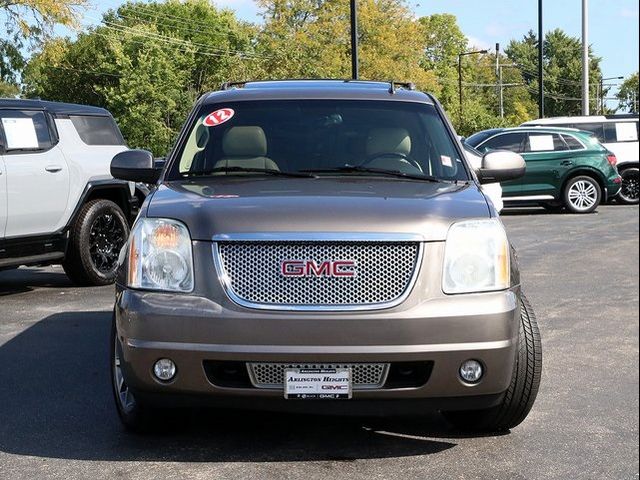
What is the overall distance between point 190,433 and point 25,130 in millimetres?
5498

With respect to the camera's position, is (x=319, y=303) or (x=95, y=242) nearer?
(x=319, y=303)

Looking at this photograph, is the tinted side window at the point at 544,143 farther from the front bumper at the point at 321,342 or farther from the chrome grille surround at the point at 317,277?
the chrome grille surround at the point at 317,277

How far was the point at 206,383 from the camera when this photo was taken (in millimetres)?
3965

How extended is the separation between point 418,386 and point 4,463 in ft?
5.80

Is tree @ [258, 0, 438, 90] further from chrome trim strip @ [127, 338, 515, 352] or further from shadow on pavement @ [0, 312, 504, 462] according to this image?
chrome trim strip @ [127, 338, 515, 352]

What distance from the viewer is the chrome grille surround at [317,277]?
3.91m

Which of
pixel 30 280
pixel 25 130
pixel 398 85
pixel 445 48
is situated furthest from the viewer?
pixel 445 48

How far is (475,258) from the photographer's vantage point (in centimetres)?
406

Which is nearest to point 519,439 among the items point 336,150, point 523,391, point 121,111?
point 523,391

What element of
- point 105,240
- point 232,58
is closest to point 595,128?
point 105,240

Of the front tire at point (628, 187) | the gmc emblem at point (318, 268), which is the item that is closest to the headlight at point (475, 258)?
the gmc emblem at point (318, 268)

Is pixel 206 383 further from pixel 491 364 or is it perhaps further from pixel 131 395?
pixel 491 364

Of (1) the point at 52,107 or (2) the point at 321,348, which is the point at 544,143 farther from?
(2) the point at 321,348

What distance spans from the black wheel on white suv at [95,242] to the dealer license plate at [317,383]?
6.21m
